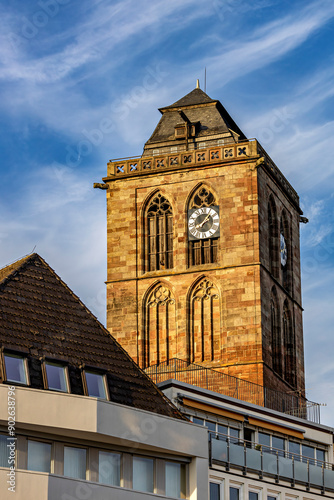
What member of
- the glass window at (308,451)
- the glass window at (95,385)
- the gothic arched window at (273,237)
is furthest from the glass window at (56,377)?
the gothic arched window at (273,237)

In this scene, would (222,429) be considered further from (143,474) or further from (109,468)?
(109,468)

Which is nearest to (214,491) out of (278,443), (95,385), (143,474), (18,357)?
(143,474)

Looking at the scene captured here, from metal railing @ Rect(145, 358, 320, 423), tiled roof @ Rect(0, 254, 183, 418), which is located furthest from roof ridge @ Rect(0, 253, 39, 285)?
metal railing @ Rect(145, 358, 320, 423)

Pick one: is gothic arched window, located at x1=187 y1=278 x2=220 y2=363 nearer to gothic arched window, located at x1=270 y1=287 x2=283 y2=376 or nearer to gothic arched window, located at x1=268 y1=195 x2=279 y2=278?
gothic arched window, located at x1=270 y1=287 x2=283 y2=376

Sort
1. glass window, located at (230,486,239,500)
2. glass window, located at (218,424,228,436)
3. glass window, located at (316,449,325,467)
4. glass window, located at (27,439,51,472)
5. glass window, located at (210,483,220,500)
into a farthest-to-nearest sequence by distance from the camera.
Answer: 1. glass window, located at (316,449,325,467)
2. glass window, located at (218,424,228,436)
3. glass window, located at (230,486,239,500)
4. glass window, located at (210,483,220,500)
5. glass window, located at (27,439,51,472)

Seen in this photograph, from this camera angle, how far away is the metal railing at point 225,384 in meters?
66.5

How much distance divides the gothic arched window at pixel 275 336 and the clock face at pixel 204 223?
374cm

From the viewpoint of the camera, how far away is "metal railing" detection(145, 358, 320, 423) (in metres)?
66.5

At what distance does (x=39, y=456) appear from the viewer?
128 ft

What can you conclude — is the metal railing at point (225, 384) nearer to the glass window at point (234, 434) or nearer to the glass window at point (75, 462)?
the glass window at point (234, 434)

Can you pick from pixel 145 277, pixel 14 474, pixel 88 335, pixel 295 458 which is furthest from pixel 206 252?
pixel 14 474

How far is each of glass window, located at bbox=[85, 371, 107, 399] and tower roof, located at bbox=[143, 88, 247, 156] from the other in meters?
34.4

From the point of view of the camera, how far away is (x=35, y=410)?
38750mm

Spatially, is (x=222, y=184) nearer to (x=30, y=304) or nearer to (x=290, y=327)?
(x=290, y=327)
